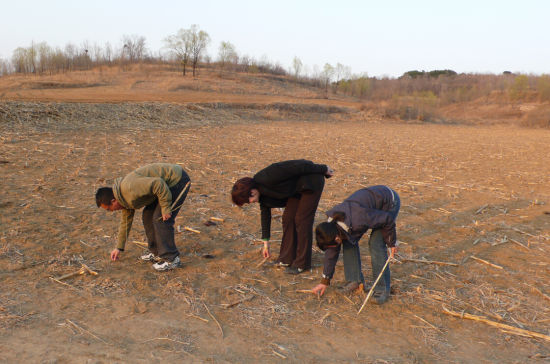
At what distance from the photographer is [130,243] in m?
5.36

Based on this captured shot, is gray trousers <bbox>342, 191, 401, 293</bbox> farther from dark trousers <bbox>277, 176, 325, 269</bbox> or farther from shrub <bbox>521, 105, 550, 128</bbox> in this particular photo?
shrub <bbox>521, 105, 550, 128</bbox>

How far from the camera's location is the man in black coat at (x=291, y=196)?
430cm

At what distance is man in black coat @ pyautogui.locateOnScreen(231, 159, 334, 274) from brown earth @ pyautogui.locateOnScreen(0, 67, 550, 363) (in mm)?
253

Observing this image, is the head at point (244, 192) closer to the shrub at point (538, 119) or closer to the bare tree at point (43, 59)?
the shrub at point (538, 119)

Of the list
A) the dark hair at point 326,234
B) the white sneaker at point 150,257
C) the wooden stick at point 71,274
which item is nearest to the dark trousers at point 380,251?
the dark hair at point 326,234

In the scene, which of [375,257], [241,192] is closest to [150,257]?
[241,192]

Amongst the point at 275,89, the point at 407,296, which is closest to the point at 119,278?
the point at 407,296

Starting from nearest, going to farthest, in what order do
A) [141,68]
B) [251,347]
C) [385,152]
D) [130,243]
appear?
[251,347] < [130,243] < [385,152] < [141,68]

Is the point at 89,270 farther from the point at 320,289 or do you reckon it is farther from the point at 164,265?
the point at 320,289

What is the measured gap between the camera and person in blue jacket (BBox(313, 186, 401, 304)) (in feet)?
12.7

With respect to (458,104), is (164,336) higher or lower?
Answer: lower

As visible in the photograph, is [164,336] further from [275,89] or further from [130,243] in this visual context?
[275,89]

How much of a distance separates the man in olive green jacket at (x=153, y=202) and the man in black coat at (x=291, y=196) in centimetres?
77

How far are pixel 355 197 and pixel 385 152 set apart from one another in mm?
10546
